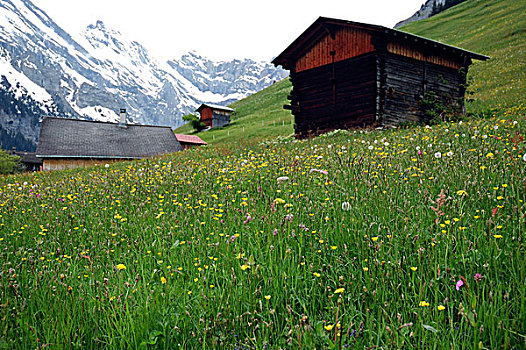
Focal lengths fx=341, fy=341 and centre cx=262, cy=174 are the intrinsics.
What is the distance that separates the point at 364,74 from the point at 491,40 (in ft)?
132

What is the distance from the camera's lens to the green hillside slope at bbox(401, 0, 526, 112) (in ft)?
83.6

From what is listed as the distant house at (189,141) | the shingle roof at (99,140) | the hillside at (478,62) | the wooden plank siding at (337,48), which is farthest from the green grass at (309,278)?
the distant house at (189,141)

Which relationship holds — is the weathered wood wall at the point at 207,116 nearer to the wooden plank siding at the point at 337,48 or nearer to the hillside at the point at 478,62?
the hillside at the point at 478,62

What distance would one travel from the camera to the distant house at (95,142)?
40094 mm

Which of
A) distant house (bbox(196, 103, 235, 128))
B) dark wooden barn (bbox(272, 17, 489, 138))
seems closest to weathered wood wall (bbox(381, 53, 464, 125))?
dark wooden barn (bbox(272, 17, 489, 138))

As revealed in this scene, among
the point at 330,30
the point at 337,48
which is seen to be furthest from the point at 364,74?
the point at 330,30

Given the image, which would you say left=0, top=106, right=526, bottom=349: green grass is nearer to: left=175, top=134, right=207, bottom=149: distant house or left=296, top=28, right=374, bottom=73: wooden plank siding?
left=296, top=28, right=374, bottom=73: wooden plank siding

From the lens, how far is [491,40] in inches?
1841

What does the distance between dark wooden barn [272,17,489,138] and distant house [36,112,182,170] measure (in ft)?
78.5

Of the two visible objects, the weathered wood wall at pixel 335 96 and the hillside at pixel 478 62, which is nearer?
Answer: the weathered wood wall at pixel 335 96

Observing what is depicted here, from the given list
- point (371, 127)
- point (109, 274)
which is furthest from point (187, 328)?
point (371, 127)

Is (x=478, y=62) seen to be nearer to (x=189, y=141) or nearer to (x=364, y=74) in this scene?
(x=364, y=74)

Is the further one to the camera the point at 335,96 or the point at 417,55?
the point at 335,96

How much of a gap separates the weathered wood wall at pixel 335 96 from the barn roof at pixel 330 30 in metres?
1.16
